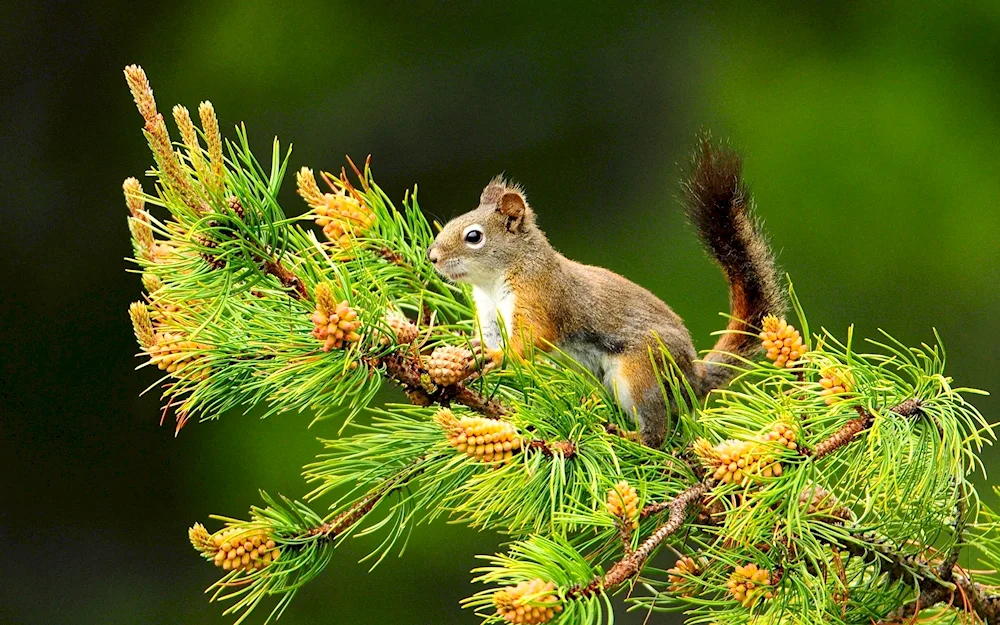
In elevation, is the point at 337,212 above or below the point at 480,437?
above

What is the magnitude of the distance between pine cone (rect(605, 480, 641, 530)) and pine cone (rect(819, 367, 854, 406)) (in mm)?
142

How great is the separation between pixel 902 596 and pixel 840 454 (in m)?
0.14

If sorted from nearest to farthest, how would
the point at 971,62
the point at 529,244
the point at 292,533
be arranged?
1. the point at 292,533
2. the point at 529,244
3. the point at 971,62

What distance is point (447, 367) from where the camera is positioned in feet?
2.70

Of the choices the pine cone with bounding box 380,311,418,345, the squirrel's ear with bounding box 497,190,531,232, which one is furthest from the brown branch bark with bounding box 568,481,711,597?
the squirrel's ear with bounding box 497,190,531,232

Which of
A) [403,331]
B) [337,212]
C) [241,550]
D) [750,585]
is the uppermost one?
[337,212]

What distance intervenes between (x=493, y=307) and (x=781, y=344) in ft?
1.58

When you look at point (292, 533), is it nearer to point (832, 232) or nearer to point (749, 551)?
point (749, 551)

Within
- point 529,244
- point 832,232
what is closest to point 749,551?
point 529,244

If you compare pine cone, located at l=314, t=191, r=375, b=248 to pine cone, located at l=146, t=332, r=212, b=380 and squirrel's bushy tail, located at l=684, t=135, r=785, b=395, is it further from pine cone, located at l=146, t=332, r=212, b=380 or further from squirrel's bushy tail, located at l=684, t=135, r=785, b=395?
squirrel's bushy tail, located at l=684, t=135, r=785, b=395

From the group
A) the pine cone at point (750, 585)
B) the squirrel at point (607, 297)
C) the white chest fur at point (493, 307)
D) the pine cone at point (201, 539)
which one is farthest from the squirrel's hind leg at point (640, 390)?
the pine cone at point (201, 539)

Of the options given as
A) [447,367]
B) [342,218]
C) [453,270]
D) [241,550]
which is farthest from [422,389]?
[453,270]

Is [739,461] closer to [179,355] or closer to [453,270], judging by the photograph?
[179,355]

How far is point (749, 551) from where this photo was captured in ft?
2.60
